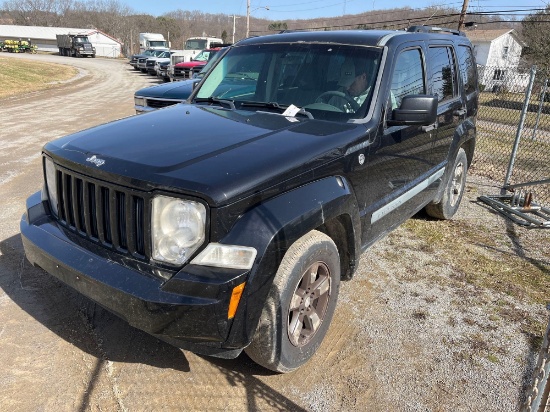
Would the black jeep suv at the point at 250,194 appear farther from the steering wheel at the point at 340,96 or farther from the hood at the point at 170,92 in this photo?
the hood at the point at 170,92

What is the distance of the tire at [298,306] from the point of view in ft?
7.89

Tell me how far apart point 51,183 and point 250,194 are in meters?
1.50

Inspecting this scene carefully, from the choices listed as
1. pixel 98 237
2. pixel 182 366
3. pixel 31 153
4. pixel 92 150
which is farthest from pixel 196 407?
pixel 31 153

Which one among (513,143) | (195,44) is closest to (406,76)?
(513,143)

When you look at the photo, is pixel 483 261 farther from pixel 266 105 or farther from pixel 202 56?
pixel 202 56

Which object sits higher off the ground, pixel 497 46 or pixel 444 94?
pixel 497 46

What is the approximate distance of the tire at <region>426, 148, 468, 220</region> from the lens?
5.16m

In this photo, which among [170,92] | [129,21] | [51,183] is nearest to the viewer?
[51,183]

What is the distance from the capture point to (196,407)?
2477mm

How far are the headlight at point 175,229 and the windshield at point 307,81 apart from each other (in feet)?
4.75

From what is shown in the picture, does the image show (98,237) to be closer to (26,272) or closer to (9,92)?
(26,272)

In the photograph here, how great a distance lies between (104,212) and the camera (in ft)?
8.11

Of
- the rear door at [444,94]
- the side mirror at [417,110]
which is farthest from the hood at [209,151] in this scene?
the rear door at [444,94]

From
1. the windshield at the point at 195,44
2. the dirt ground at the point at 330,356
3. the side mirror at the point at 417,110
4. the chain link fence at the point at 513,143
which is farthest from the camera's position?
the windshield at the point at 195,44
